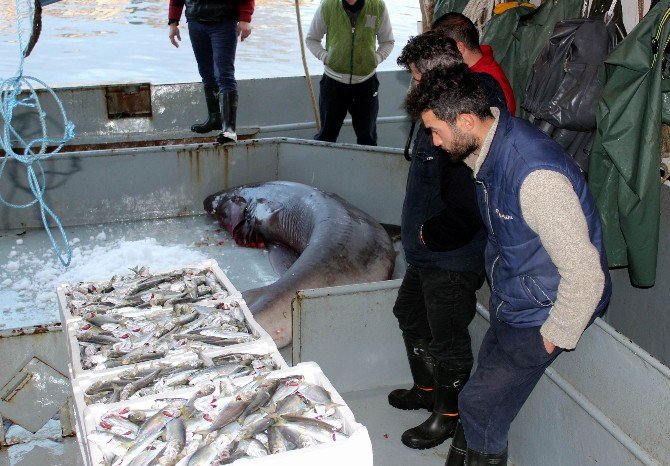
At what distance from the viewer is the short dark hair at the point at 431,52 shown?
11.2ft

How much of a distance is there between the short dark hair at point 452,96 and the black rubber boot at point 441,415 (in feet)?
4.90

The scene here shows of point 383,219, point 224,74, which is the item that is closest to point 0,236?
point 224,74

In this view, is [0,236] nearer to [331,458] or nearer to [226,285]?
[226,285]

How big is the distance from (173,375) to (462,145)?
4.14 ft

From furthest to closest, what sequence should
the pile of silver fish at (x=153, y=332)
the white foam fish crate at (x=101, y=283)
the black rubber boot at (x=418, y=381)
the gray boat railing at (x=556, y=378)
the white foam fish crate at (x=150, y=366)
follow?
the black rubber boot at (x=418, y=381)
the white foam fish crate at (x=101, y=283)
the gray boat railing at (x=556, y=378)
the pile of silver fish at (x=153, y=332)
the white foam fish crate at (x=150, y=366)

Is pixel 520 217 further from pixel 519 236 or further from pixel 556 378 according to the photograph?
pixel 556 378

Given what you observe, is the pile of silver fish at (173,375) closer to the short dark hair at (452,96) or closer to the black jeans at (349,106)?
the short dark hair at (452,96)

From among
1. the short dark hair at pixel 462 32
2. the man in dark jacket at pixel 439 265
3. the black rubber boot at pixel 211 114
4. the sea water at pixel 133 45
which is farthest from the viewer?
the sea water at pixel 133 45

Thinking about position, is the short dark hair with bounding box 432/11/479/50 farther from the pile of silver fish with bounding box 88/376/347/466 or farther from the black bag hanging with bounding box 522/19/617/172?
the pile of silver fish with bounding box 88/376/347/466

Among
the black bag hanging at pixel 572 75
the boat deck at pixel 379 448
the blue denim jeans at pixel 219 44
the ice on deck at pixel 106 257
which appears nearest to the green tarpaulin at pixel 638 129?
the black bag hanging at pixel 572 75

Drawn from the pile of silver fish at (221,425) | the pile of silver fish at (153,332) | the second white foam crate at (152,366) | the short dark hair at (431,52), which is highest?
the short dark hair at (431,52)

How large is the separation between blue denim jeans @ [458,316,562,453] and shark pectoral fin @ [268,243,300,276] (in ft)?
9.24

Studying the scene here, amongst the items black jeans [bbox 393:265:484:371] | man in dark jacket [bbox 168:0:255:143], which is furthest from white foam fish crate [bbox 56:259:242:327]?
man in dark jacket [bbox 168:0:255:143]

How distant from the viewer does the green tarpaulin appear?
3.41 meters
